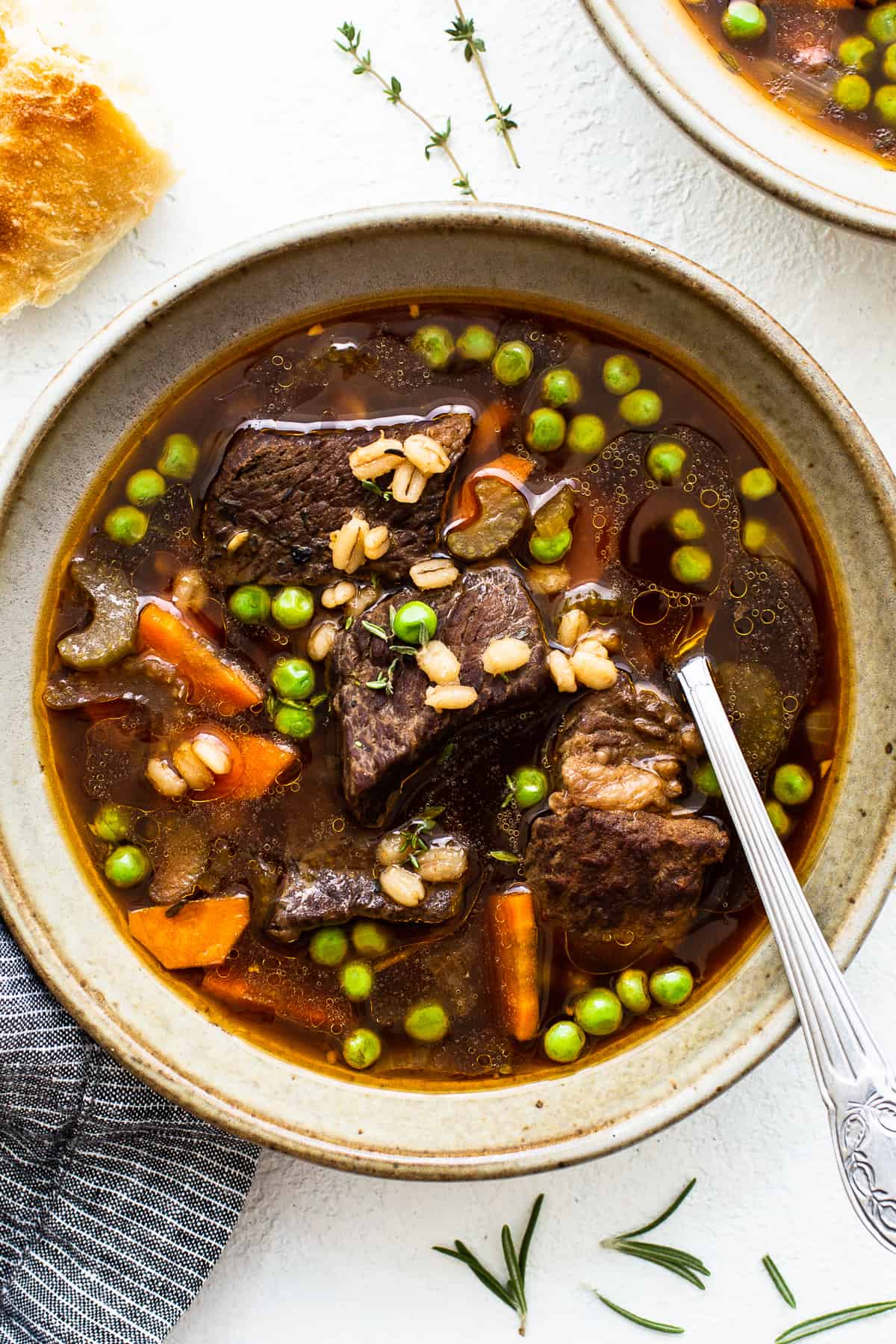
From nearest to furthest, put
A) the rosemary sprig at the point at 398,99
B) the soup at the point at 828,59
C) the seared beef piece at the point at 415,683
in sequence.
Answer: the seared beef piece at the point at 415,683, the rosemary sprig at the point at 398,99, the soup at the point at 828,59

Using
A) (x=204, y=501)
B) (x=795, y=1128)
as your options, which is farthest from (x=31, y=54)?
(x=795, y=1128)

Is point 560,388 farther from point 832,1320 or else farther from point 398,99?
point 832,1320

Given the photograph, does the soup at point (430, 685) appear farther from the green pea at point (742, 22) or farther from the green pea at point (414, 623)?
the green pea at point (742, 22)

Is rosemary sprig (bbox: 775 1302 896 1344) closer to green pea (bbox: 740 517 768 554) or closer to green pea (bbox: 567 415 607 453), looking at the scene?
green pea (bbox: 740 517 768 554)

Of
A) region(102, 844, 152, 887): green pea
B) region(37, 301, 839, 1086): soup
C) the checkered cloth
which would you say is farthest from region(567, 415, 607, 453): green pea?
the checkered cloth

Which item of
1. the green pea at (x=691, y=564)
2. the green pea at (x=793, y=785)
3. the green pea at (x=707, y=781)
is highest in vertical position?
the green pea at (x=691, y=564)

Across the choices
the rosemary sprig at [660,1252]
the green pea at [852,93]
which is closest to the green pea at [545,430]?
the green pea at [852,93]

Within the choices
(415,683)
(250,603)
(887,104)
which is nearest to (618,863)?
(415,683)

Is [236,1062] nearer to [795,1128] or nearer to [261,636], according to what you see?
[261,636]
